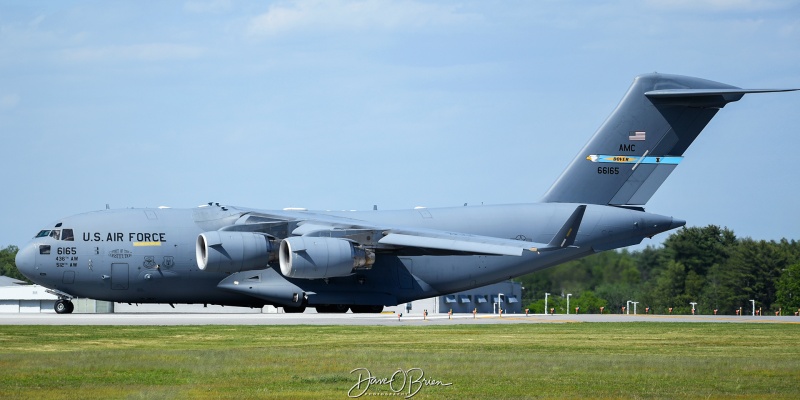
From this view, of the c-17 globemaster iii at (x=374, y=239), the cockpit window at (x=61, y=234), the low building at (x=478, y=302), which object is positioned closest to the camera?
the c-17 globemaster iii at (x=374, y=239)

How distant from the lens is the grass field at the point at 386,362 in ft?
36.1

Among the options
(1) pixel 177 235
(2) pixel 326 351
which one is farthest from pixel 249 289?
(2) pixel 326 351

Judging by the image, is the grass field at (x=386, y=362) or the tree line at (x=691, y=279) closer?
the grass field at (x=386, y=362)

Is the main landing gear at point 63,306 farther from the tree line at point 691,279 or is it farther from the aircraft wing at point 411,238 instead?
the tree line at point 691,279

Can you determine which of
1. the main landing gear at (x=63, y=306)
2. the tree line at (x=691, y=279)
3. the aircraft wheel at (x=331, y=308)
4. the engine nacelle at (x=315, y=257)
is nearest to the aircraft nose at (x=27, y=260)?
the main landing gear at (x=63, y=306)

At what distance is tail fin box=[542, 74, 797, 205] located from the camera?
26141 mm

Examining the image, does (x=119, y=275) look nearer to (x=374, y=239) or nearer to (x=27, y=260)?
(x=27, y=260)

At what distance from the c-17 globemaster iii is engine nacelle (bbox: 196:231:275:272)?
24 mm

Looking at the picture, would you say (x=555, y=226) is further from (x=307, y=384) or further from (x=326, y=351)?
(x=307, y=384)

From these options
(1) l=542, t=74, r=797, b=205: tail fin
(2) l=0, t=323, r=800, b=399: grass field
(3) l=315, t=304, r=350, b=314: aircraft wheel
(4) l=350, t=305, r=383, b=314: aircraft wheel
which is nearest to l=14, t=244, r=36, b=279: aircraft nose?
(2) l=0, t=323, r=800, b=399: grass field

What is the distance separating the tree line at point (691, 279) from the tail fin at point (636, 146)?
14.0m

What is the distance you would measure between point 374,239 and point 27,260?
7548 mm
